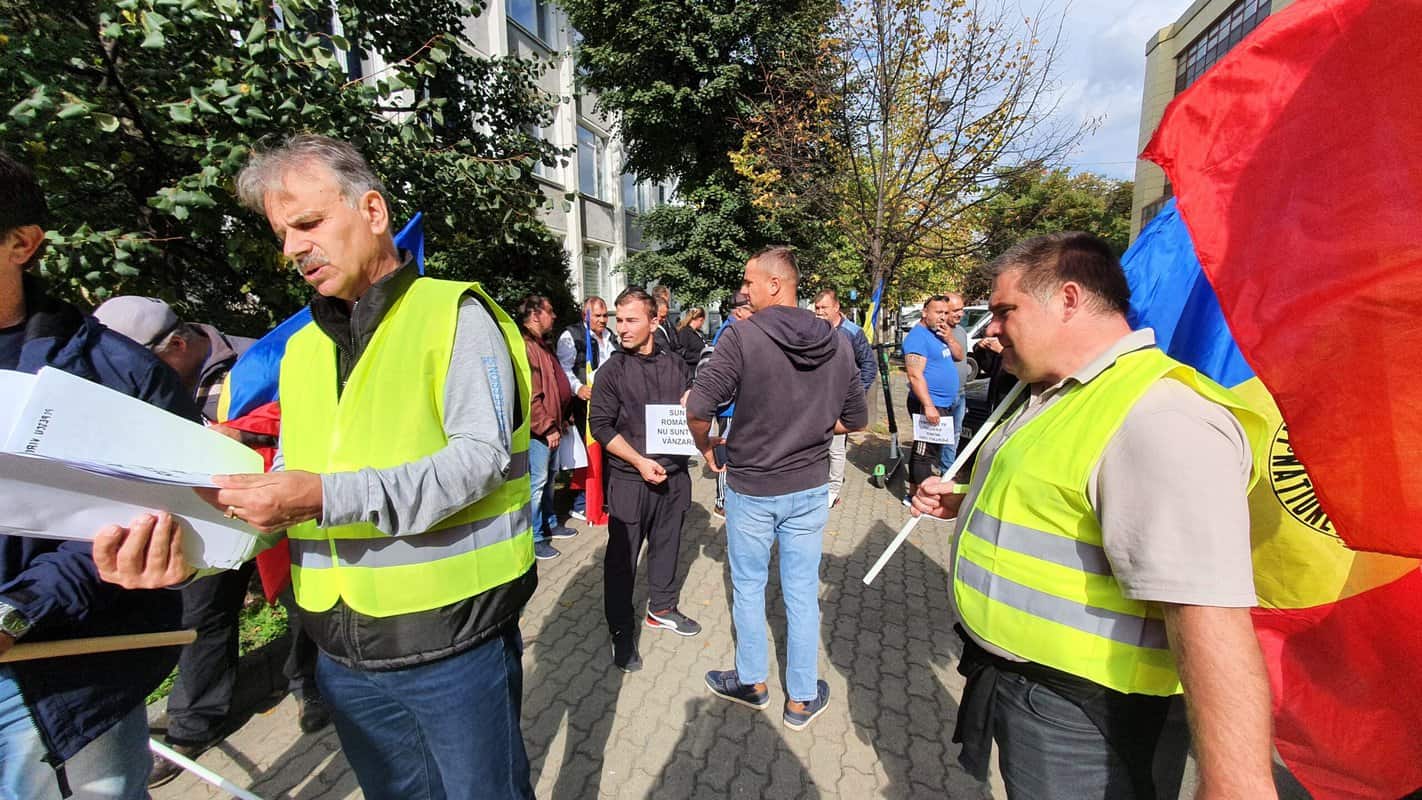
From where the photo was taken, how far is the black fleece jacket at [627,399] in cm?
345

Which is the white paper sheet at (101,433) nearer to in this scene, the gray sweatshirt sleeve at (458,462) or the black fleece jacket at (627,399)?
the gray sweatshirt sleeve at (458,462)

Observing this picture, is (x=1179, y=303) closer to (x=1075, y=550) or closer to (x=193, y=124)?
(x=1075, y=550)

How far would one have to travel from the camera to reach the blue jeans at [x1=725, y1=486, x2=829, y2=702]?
281cm

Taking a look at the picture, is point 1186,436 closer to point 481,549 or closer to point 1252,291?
point 1252,291

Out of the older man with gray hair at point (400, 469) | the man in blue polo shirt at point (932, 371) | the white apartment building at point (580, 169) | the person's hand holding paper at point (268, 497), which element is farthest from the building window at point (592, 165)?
the person's hand holding paper at point (268, 497)

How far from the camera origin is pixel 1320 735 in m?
1.63

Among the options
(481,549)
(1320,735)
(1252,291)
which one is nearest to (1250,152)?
Answer: (1252,291)

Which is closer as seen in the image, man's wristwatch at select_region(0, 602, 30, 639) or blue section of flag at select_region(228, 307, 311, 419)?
man's wristwatch at select_region(0, 602, 30, 639)

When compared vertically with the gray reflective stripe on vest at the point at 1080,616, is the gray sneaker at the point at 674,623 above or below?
below

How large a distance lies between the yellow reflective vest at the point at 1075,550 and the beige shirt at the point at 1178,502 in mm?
45

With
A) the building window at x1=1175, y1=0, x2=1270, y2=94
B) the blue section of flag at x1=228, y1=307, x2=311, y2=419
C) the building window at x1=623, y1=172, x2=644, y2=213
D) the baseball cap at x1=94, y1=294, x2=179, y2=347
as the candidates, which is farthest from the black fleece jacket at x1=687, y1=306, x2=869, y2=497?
the building window at x1=623, y1=172, x2=644, y2=213

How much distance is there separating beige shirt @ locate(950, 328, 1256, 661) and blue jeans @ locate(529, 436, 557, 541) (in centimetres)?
400

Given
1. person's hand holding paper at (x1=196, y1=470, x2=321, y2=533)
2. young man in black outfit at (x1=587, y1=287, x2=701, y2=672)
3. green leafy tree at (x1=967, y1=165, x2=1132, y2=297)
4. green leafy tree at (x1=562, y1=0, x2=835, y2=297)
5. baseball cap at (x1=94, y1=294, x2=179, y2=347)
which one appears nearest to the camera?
person's hand holding paper at (x1=196, y1=470, x2=321, y2=533)

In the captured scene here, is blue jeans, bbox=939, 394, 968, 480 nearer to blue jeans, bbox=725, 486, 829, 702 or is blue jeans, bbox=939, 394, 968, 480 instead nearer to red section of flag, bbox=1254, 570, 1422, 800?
blue jeans, bbox=725, 486, 829, 702
